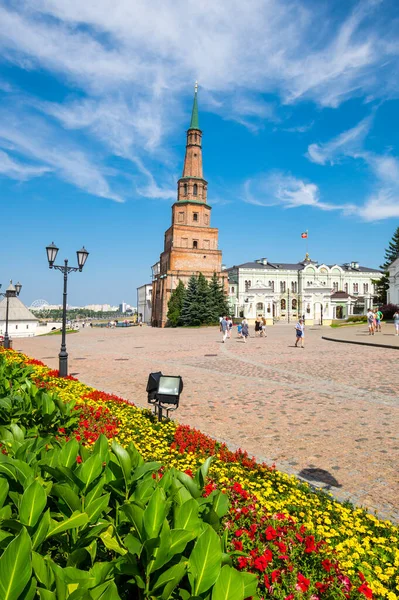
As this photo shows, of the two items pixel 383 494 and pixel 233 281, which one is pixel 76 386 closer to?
pixel 383 494

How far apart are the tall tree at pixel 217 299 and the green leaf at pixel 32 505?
53.6m

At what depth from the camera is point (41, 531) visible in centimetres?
188

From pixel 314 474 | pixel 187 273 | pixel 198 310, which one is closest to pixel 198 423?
pixel 314 474

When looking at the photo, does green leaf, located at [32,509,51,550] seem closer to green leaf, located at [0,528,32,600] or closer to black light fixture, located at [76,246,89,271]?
green leaf, located at [0,528,32,600]

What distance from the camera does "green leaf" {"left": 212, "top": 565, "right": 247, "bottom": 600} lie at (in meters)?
1.53

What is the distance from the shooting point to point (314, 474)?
525 cm

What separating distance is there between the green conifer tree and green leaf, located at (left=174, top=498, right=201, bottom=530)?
172 ft

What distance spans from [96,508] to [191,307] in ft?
171

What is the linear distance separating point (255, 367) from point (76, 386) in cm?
760

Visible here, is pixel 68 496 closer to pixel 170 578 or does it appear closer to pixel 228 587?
pixel 170 578

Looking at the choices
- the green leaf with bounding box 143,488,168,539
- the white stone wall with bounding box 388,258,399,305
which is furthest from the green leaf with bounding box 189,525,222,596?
the white stone wall with bounding box 388,258,399,305

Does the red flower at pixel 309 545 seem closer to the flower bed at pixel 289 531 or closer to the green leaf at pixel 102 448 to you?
the flower bed at pixel 289 531

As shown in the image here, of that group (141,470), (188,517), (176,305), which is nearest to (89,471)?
(141,470)

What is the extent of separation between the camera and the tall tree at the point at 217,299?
55.9 metres
